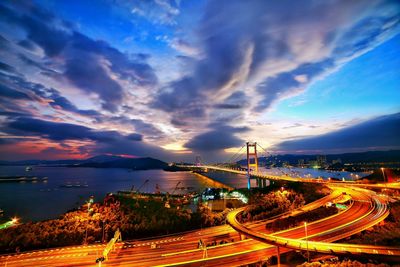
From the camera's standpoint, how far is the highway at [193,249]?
803 inches

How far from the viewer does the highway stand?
20391mm

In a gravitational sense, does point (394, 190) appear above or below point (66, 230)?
above

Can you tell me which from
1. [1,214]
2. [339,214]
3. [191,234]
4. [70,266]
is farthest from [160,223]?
[1,214]

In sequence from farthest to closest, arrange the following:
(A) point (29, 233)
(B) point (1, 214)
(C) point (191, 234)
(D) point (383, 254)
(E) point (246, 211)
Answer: (B) point (1, 214) < (E) point (246, 211) < (C) point (191, 234) < (A) point (29, 233) < (D) point (383, 254)

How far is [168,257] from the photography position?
21.2m

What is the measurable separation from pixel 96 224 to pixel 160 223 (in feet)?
28.8

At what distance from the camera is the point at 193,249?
75.6 feet

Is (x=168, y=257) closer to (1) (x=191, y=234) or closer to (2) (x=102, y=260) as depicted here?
(2) (x=102, y=260)

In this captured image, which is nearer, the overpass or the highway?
the overpass

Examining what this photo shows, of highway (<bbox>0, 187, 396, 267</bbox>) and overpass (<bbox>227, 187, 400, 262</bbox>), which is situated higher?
overpass (<bbox>227, 187, 400, 262</bbox>)

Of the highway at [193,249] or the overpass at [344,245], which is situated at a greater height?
the overpass at [344,245]

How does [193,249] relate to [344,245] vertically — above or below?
below

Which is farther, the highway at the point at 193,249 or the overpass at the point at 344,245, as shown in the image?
the highway at the point at 193,249

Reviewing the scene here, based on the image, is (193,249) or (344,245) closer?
(344,245)
